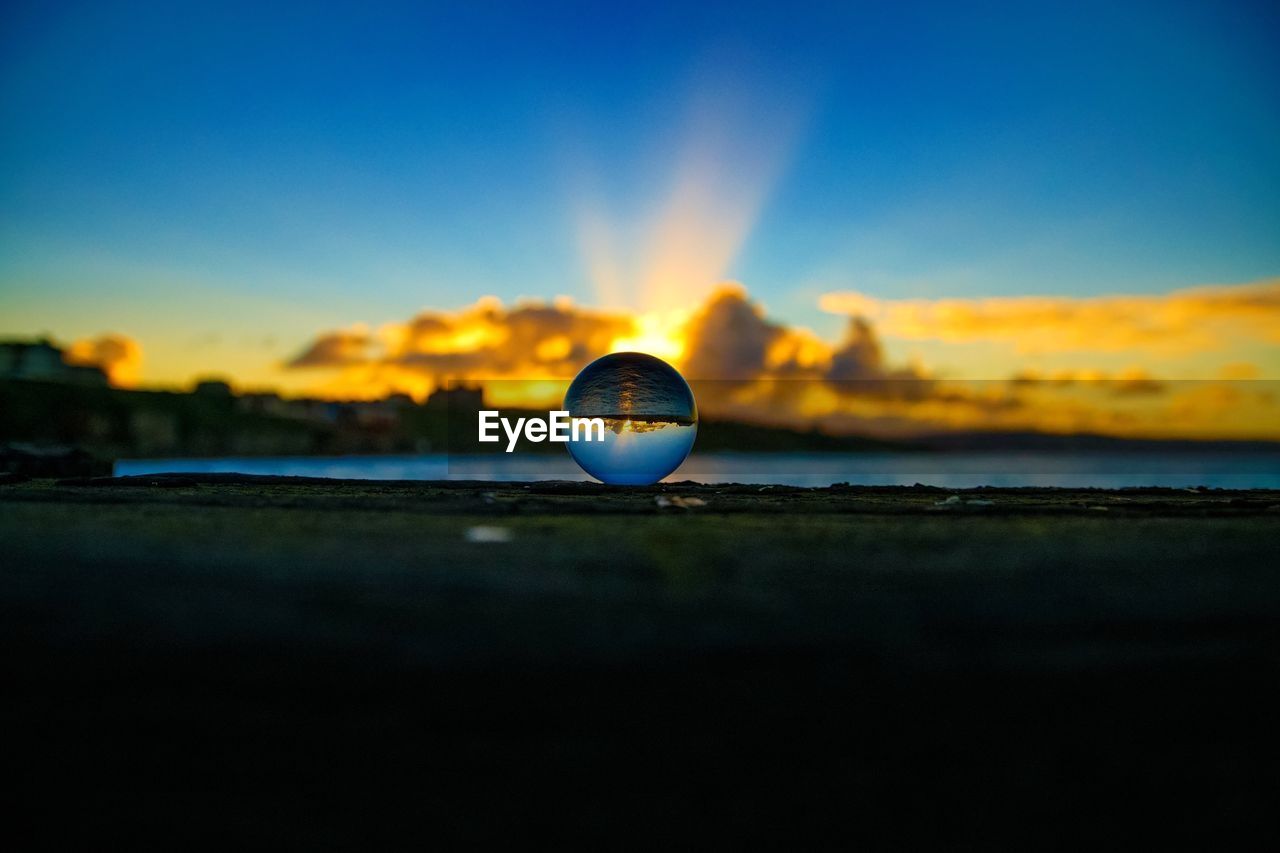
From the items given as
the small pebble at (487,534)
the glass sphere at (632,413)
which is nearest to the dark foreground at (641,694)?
the small pebble at (487,534)

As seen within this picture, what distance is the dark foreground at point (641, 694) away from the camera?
163 inches

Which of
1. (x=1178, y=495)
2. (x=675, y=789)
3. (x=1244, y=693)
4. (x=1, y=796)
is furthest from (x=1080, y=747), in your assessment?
(x=1178, y=495)

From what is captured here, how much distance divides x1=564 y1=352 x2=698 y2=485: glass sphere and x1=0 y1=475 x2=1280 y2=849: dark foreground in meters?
6.45

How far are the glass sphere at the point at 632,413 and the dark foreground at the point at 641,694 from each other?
21.2ft

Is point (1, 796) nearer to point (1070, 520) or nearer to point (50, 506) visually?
point (50, 506)

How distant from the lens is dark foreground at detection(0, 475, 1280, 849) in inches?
163

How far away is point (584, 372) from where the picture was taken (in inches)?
563

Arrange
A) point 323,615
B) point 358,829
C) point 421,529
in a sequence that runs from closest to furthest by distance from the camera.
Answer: point 358,829 → point 323,615 → point 421,529

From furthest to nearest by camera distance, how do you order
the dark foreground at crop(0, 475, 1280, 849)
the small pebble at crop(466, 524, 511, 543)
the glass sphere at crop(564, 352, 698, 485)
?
1. the glass sphere at crop(564, 352, 698, 485)
2. the small pebble at crop(466, 524, 511, 543)
3. the dark foreground at crop(0, 475, 1280, 849)

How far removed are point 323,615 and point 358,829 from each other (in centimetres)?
185

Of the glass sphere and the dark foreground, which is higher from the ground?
the glass sphere

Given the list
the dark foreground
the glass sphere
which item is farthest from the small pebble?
the glass sphere

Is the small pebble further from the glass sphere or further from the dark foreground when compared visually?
the glass sphere

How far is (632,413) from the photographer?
1373 centimetres
